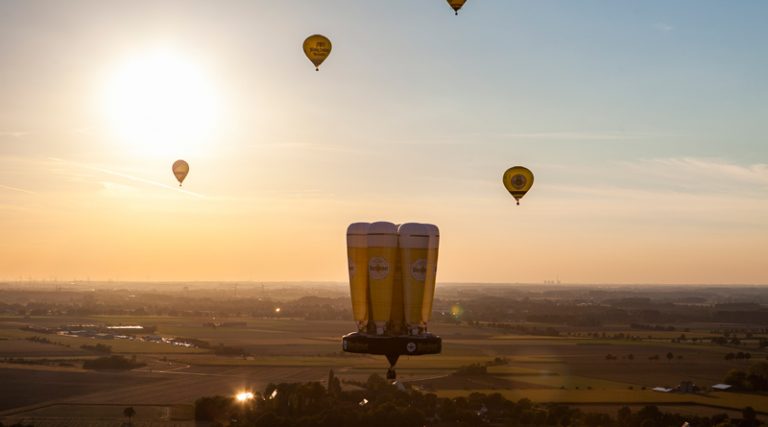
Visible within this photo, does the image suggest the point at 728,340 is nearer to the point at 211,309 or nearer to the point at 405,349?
the point at 405,349

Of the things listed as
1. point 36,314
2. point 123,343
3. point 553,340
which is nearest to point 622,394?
point 553,340

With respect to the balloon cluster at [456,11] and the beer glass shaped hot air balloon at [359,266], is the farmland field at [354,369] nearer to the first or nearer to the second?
the balloon cluster at [456,11]

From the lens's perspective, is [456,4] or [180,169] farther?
[180,169]

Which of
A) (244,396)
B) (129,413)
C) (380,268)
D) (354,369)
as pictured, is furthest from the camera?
(354,369)

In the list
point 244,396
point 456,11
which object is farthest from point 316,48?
point 244,396

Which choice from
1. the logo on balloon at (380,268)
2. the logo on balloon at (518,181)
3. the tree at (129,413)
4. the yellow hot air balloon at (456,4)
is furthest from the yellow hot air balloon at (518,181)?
the tree at (129,413)

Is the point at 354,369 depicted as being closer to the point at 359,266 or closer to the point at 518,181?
the point at 518,181
